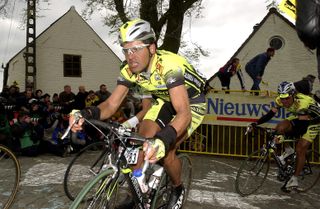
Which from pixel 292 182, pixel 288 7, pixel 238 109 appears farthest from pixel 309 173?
pixel 288 7

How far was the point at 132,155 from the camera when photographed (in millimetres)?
3033

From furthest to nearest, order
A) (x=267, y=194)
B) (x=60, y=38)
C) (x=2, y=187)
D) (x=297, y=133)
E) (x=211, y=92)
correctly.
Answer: (x=60, y=38) → (x=211, y=92) → (x=297, y=133) → (x=267, y=194) → (x=2, y=187)

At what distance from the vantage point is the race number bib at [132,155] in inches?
119

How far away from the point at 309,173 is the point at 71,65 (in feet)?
83.0

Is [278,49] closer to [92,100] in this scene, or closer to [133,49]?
[92,100]

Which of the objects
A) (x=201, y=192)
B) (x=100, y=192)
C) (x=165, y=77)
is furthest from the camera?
(x=201, y=192)

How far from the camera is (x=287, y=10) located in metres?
3.08

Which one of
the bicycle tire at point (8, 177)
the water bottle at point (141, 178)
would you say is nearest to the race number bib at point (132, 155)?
the water bottle at point (141, 178)

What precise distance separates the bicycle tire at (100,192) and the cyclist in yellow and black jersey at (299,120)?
4.39m

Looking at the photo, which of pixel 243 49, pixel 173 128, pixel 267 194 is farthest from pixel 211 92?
pixel 243 49

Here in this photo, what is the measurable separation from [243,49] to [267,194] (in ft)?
71.7

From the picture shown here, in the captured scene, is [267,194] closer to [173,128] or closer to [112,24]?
[173,128]

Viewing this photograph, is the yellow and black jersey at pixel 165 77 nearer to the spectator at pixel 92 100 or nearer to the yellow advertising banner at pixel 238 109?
the yellow advertising banner at pixel 238 109

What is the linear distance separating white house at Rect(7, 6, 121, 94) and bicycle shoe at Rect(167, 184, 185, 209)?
26.0 meters
